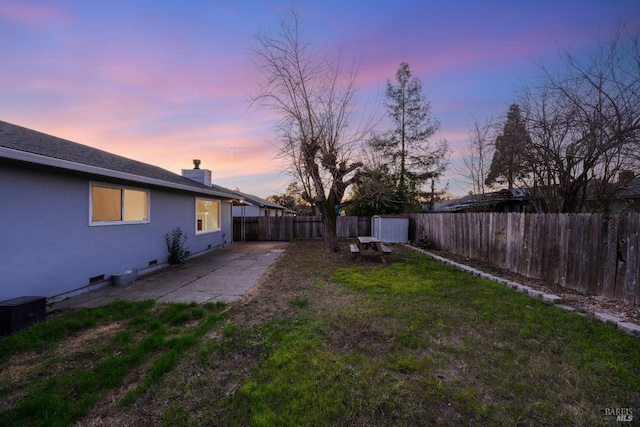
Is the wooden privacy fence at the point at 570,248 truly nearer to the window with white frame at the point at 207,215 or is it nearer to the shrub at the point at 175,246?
the shrub at the point at 175,246

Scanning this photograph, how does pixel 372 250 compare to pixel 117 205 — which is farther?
pixel 372 250

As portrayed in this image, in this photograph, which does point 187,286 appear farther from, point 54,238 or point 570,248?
point 570,248

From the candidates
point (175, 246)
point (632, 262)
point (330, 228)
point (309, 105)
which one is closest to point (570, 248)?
point (632, 262)

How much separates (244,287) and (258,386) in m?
3.39

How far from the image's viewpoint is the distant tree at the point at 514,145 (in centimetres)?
634

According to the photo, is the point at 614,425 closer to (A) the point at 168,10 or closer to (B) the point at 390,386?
(B) the point at 390,386

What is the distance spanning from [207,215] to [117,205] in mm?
5435

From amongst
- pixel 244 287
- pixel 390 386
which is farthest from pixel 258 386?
pixel 244 287

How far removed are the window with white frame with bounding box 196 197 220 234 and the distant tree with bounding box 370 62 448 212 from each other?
11660 millimetres

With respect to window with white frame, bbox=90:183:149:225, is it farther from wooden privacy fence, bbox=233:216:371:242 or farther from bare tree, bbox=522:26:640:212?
bare tree, bbox=522:26:640:212

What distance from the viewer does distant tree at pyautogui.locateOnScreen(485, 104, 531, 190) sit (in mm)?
6340

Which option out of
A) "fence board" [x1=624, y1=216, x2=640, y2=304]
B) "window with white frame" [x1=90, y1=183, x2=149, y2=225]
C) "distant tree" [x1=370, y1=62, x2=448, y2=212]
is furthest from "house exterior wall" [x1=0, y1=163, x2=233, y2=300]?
"distant tree" [x1=370, y1=62, x2=448, y2=212]

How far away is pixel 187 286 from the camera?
223 inches

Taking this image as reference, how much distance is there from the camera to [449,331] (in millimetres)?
3338
